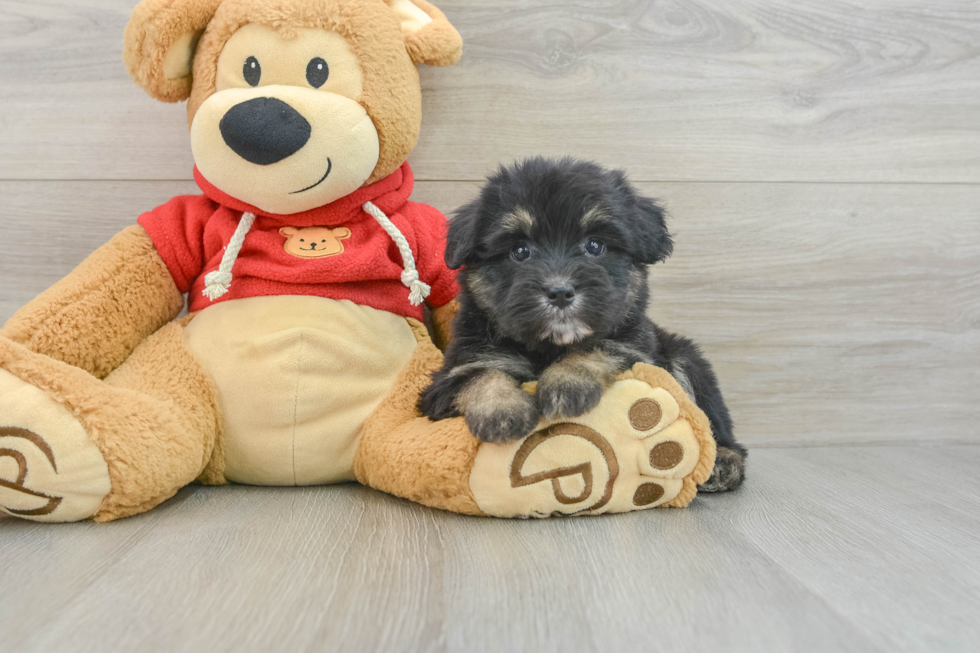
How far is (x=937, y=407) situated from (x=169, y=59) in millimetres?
3005

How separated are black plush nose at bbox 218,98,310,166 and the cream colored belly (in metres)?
0.42

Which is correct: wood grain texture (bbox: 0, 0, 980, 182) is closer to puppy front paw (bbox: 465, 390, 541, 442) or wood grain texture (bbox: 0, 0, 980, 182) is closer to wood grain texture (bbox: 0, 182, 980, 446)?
wood grain texture (bbox: 0, 182, 980, 446)

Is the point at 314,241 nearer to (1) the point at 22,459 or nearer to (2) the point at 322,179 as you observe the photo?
(2) the point at 322,179

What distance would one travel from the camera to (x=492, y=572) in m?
1.41

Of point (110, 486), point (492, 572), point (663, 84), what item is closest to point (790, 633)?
point (492, 572)

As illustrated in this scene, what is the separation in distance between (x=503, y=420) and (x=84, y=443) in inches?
39.0

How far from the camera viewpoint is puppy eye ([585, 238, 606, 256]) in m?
1.82

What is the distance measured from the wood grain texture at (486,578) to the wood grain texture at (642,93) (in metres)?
1.30

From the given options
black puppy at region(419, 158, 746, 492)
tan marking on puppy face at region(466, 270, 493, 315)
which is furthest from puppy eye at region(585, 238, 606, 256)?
tan marking on puppy face at region(466, 270, 493, 315)

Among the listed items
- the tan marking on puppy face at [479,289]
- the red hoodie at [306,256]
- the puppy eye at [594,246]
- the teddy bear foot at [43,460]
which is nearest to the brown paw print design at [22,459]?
the teddy bear foot at [43,460]

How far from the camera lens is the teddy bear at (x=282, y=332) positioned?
1676 millimetres

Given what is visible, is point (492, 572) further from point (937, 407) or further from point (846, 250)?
point (937, 407)

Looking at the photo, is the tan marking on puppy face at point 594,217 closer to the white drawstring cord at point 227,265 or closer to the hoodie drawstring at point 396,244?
the hoodie drawstring at point 396,244

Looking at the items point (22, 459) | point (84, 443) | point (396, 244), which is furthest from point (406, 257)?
point (22, 459)
